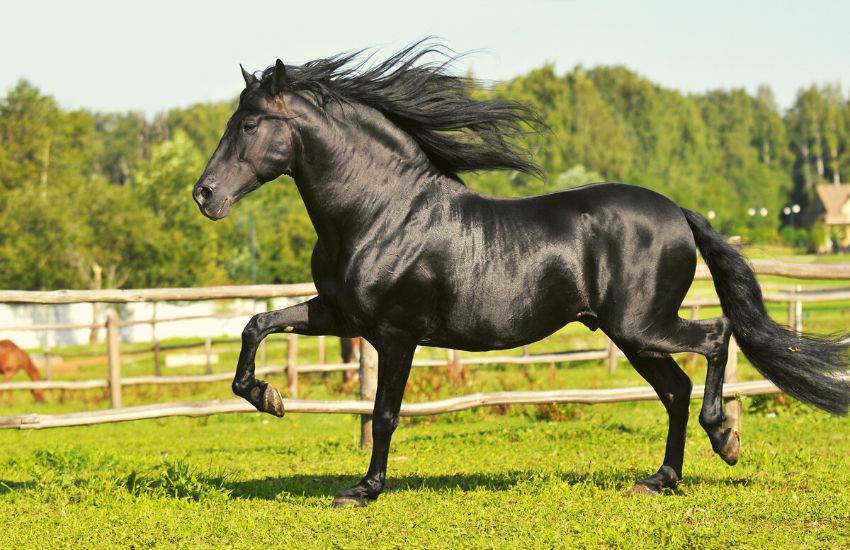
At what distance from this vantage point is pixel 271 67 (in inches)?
210

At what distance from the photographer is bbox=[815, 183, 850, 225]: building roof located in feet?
307

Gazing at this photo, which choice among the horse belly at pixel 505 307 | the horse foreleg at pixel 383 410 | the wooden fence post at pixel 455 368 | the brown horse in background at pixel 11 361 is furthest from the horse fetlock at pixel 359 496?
the brown horse in background at pixel 11 361

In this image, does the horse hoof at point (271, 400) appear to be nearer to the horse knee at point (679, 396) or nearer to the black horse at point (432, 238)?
the black horse at point (432, 238)

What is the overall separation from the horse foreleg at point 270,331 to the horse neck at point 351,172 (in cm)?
43

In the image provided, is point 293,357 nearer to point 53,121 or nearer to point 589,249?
point 589,249

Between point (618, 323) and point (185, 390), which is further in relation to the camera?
point (185, 390)

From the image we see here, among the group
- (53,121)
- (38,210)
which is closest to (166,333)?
(38,210)

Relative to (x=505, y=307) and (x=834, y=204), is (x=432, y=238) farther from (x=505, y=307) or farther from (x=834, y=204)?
(x=834, y=204)

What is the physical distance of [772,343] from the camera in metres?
5.75

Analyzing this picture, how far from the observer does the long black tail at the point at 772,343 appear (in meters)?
5.70

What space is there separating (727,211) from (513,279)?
78.6 m

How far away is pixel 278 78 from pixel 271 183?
171ft

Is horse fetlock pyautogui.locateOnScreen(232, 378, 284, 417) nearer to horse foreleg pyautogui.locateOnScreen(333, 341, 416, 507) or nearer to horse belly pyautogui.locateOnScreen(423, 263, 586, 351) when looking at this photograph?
horse foreleg pyautogui.locateOnScreen(333, 341, 416, 507)

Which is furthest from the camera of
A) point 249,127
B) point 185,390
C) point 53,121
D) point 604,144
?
point 604,144
